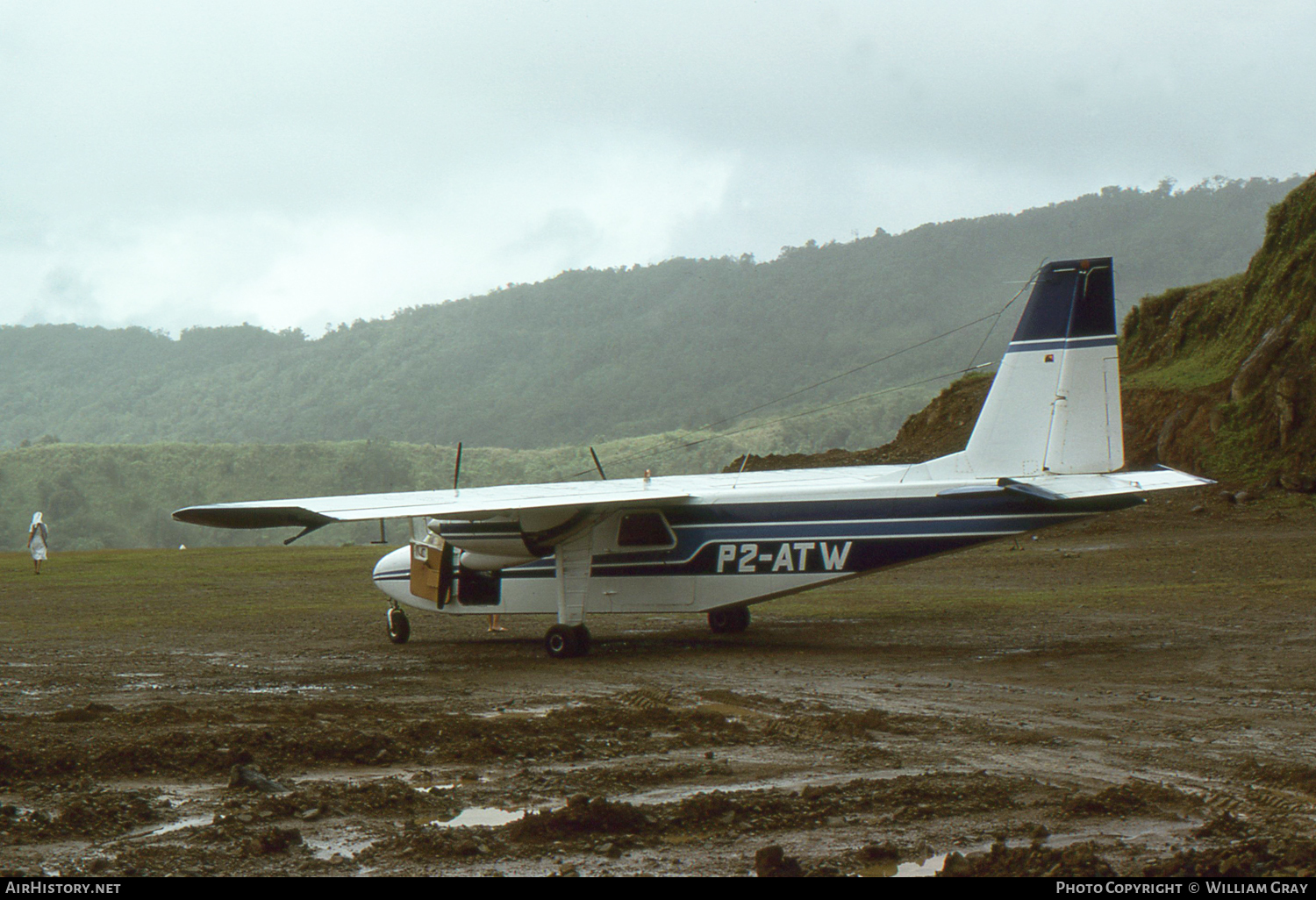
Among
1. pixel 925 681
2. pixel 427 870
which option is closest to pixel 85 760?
pixel 427 870

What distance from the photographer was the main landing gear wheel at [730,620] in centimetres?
1847

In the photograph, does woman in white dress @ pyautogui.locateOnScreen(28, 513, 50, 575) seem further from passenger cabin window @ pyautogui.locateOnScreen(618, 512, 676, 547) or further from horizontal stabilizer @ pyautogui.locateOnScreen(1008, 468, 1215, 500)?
horizontal stabilizer @ pyautogui.locateOnScreen(1008, 468, 1215, 500)

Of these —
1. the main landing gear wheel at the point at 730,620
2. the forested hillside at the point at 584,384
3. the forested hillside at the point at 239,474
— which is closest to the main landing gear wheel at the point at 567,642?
the main landing gear wheel at the point at 730,620

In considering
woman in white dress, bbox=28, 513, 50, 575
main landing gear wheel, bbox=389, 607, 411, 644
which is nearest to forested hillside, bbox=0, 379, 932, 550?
woman in white dress, bbox=28, 513, 50, 575

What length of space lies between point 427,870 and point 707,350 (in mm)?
185574

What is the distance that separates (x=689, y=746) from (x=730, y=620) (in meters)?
9.11

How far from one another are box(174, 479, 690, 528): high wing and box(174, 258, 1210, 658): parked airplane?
0.12ft

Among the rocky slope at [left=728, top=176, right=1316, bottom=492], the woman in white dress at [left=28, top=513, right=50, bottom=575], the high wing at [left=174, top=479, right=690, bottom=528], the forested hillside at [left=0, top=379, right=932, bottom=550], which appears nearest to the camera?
the high wing at [left=174, top=479, right=690, bottom=528]

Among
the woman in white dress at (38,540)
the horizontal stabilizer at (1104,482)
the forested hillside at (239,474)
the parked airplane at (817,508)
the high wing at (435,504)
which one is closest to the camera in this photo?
the high wing at (435,504)

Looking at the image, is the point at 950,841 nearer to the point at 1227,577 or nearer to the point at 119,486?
the point at 1227,577

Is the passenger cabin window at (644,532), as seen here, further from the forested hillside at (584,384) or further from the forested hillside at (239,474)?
the forested hillside at (584,384)

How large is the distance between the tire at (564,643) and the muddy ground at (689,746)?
444 mm

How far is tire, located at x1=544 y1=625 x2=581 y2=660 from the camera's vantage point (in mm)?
16062

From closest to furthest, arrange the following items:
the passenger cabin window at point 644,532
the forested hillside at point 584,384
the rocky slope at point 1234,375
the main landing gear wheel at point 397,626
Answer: the passenger cabin window at point 644,532 < the main landing gear wheel at point 397,626 < the rocky slope at point 1234,375 < the forested hillside at point 584,384
